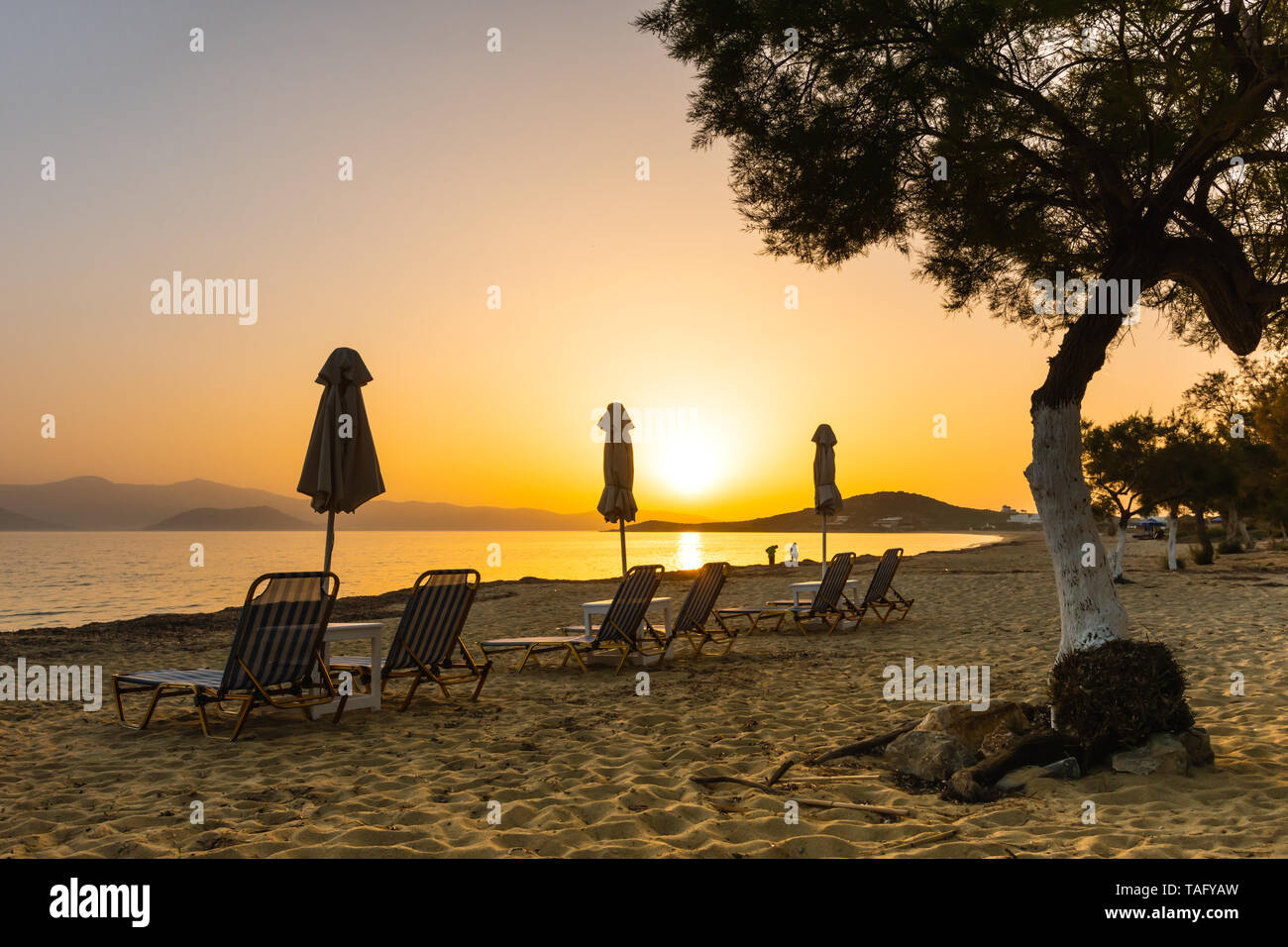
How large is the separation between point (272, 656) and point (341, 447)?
77.5 inches

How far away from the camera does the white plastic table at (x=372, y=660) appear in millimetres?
5953

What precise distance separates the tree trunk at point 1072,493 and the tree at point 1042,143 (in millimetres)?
12

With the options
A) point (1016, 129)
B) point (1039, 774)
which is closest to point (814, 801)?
point (1039, 774)

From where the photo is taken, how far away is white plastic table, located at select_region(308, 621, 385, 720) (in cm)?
595

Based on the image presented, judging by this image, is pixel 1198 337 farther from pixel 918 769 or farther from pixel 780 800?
pixel 780 800

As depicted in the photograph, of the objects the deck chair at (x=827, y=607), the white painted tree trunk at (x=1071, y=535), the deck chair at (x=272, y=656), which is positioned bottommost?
the deck chair at (x=827, y=607)

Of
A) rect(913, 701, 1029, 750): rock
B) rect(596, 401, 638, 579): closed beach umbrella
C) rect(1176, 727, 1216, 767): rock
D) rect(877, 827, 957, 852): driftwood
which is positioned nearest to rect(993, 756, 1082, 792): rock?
rect(913, 701, 1029, 750): rock

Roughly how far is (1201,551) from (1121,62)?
2481 centimetres

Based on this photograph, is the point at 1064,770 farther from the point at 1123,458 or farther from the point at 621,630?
the point at 1123,458

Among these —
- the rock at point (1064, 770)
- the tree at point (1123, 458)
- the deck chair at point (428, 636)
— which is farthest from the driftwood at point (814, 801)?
the tree at point (1123, 458)

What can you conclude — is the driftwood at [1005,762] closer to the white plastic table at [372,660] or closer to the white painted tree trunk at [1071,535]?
the white painted tree trunk at [1071,535]

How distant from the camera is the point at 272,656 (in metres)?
5.41

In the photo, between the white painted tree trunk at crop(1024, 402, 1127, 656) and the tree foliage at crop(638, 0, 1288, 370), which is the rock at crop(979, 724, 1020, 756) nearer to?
the white painted tree trunk at crop(1024, 402, 1127, 656)

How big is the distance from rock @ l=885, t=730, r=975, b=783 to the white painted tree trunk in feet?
3.07
